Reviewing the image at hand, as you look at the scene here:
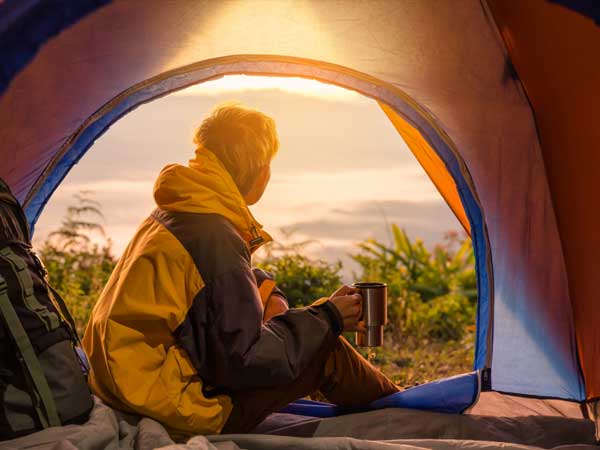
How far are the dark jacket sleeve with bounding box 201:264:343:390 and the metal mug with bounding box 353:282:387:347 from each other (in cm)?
18

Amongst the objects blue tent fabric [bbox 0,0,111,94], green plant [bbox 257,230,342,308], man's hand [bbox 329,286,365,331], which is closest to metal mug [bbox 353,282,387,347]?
man's hand [bbox 329,286,365,331]

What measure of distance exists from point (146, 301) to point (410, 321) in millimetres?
2725

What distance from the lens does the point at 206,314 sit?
2404 millimetres

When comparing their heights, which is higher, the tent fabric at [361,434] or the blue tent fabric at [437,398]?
the blue tent fabric at [437,398]

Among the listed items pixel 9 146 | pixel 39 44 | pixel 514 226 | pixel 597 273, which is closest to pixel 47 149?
Result: pixel 9 146

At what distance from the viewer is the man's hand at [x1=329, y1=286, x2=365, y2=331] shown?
2.68 metres

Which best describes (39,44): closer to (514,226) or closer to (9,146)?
(9,146)

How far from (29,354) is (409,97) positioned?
1712 millimetres

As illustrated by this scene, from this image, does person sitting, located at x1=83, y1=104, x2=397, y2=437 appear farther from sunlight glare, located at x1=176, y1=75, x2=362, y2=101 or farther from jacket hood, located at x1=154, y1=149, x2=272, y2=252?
sunlight glare, located at x1=176, y1=75, x2=362, y2=101

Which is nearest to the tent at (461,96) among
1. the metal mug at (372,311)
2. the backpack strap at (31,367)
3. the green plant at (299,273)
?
the metal mug at (372,311)

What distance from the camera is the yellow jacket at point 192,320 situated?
2.40 metres

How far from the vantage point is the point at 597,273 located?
3006 millimetres

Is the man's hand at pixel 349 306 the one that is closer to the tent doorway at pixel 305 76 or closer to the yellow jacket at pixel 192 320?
the yellow jacket at pixel 192 320

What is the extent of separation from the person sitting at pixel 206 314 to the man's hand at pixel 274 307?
29cm
